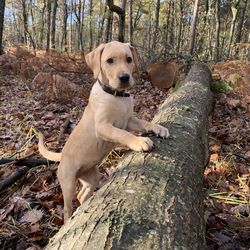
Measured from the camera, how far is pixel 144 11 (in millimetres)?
32594

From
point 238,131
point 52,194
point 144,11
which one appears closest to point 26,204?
point 52,194

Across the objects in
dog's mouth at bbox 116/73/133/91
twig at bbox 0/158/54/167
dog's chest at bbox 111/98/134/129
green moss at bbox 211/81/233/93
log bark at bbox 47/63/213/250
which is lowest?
twig at bbox 0/158/54/167

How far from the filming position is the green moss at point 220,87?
8889 mm

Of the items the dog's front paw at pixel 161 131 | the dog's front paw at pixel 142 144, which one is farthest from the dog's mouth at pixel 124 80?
the dog's front paw at pixel 142 144

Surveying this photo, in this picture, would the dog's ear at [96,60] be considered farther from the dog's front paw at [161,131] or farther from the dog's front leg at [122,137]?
the dog's front paw at [161,131]

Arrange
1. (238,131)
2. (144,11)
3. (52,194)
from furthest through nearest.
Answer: (144,11) < (238,131) < (52,194)

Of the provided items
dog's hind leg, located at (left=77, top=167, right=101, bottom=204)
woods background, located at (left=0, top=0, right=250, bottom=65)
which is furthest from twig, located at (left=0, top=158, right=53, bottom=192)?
woods background, located at (left=0, top=0, right=250, bottom=65)

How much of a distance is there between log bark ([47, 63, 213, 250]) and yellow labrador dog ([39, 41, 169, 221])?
470 millimetres

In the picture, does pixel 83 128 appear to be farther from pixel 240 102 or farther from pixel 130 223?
pixel 240 102

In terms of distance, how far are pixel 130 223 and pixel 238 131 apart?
178 inches

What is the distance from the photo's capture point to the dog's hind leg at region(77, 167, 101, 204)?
12.2ft

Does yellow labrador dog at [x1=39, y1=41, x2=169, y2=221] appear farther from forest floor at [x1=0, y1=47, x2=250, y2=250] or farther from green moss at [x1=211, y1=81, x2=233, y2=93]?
green moss at [x1=211, y1=81, x2=233, y2=93]

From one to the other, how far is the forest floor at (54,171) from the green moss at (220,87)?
0.34 ft

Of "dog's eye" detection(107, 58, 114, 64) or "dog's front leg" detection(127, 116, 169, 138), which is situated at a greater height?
"dog's eye" detection(107, 58, 114, 64)
